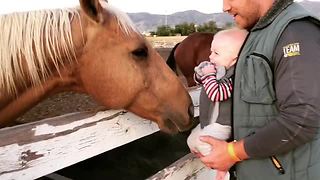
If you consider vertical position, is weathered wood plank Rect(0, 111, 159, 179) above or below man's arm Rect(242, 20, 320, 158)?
below

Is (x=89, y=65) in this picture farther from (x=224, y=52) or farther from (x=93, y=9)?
(x=224, y=52)

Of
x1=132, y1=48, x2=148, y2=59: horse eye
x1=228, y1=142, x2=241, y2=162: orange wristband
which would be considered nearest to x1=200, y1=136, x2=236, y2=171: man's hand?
x1=228, y1=142, x2=241, y2=162: orange wristband

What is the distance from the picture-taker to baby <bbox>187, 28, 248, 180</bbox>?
69.9 inches

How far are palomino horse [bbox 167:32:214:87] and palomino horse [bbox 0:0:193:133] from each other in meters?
4.93

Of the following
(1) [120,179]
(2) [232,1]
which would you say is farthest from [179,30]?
(2) [232,1]

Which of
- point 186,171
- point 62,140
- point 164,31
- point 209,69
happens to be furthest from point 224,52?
point 164,31

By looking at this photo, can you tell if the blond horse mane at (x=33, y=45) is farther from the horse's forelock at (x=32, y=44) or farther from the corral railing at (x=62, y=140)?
the corral railing at (x=62, y=140)

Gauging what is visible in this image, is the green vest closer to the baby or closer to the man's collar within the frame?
the man's collar

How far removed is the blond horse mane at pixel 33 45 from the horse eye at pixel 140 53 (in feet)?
1.13

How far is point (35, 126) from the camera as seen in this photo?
1541mm

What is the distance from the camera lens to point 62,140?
167 cm

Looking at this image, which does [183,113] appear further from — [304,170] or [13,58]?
[13,58]

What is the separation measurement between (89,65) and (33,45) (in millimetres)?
320

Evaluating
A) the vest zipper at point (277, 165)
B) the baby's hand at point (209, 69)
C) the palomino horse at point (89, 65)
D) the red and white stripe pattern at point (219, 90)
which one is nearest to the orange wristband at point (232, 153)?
the vest zipper at point (277, 165)
